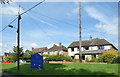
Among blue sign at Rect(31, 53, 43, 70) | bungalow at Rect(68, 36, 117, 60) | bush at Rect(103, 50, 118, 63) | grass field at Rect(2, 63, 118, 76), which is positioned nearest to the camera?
grass field at Rect(2, 63, 118, 76)

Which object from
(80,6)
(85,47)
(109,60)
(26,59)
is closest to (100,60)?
(109,60)

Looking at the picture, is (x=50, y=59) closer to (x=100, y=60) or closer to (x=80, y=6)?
(x=100, y=60)

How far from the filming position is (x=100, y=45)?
4441cm

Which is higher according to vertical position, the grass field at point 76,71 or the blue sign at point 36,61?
the blue sign at point 36,61

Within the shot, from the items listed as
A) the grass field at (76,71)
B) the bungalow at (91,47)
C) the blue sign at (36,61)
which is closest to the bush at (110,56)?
the grass field at (76,71)

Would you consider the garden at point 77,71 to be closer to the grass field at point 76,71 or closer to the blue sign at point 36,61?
the grass field at point 76,71

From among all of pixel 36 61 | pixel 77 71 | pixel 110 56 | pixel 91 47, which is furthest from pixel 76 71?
pixel 91 47

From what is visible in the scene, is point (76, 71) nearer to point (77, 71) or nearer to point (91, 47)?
point (77, 71)

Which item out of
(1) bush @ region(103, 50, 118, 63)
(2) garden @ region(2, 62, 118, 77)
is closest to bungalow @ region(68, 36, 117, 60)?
(1) bush @ region(103, 50, 118, 63)

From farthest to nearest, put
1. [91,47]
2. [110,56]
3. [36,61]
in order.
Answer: [91,47]
[110,56]
[36,61]

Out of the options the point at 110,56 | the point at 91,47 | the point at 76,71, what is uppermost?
the point at 91,47

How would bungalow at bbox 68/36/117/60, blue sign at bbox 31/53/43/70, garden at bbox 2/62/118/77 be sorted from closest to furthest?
garden at bbox 2/62/118/77 < blue sign at bbox 31/53/43/70 < bungalow at bbox 68/36/117/60

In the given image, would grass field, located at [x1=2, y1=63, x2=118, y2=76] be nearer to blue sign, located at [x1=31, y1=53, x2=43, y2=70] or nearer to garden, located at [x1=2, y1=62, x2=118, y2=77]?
garden, located at [x1=2, y1=62, x2=118, y2=77]

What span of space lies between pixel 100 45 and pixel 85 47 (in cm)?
556
